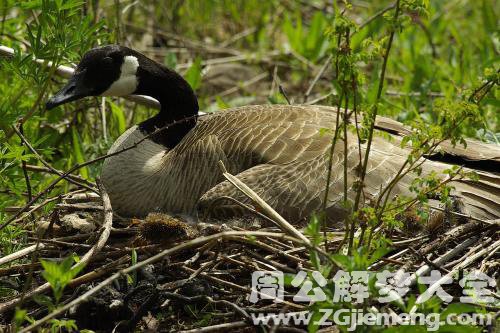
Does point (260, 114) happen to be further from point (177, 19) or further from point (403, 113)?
point (177, 19)

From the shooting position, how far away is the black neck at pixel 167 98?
6.20 m

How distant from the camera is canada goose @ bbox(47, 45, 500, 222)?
204 inches

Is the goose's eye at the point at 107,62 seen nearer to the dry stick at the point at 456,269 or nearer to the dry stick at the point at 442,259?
the dry stick at the point at 442,259

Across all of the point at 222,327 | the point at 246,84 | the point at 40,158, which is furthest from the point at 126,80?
Answer: the point at 246,84

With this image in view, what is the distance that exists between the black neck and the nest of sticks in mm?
1186

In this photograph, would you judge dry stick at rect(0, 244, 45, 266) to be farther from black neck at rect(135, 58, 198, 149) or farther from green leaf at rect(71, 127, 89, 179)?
green leaf at rect(71, 127, 89, 179)

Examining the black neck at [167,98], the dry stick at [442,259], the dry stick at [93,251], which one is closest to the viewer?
the dry stick at [442,259]

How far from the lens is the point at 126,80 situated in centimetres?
616

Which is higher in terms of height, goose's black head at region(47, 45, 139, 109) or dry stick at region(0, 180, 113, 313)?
goose's black head at region(47, 45, 139, 109)

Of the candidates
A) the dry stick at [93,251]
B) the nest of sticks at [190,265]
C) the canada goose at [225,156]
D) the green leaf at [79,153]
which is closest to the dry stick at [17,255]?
the nest of sticks at [190,265]

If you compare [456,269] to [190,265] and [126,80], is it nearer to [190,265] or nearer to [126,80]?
[190,265]

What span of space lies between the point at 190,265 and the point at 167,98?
1873 millimetres

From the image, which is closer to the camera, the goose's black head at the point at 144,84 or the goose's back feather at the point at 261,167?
the goose's back feather at the point at 261,167

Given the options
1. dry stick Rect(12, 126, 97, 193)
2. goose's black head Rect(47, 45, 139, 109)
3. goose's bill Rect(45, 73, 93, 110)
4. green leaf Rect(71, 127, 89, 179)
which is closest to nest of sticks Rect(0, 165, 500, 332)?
dry stick Rect(12, 126, 97, 193)
